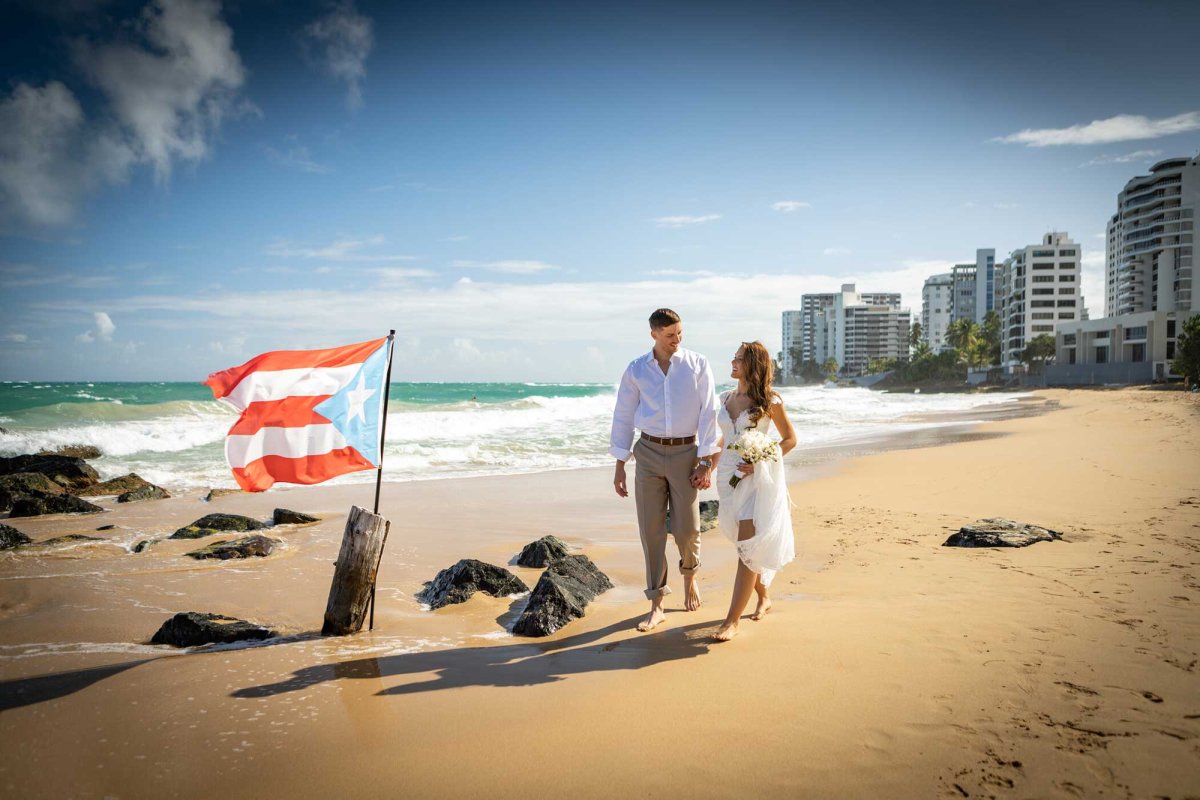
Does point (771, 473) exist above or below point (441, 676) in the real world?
above

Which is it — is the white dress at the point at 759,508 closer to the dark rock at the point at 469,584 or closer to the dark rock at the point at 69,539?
the dark rock at the point at 469,584

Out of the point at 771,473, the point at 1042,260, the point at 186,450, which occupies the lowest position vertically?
the point at 186,450

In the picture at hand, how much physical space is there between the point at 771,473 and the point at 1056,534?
4.69 meters

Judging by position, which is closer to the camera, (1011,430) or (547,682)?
(547,682)

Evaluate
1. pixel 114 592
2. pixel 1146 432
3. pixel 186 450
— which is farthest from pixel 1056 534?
pixel 186 450

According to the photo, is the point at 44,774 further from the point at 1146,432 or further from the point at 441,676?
the point at 1146,432

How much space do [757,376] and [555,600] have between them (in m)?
2.46

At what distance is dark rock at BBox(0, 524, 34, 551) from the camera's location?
8391mm

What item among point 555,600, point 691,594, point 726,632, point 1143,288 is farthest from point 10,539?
point 1143,288

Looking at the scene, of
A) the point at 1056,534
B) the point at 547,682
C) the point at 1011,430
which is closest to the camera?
the point at 547,682

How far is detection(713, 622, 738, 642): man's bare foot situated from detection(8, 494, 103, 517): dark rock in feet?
38.2

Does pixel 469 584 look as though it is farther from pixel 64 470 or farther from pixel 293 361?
pixel 64 470

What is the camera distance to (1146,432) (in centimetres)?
1877

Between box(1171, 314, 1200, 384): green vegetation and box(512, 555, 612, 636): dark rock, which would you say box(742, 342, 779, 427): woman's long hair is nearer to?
box(512, 555, 612, 636): dark rock
